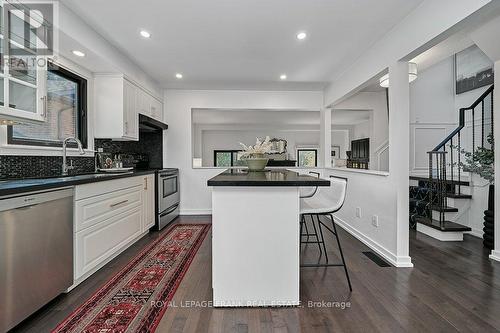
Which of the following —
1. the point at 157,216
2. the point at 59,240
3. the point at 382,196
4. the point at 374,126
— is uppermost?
the point at 374,126

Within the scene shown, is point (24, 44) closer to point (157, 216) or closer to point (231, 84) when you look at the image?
point (157, 216)

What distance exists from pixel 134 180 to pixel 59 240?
4.42 feet

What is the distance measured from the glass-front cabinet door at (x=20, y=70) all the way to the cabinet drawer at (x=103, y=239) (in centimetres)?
102

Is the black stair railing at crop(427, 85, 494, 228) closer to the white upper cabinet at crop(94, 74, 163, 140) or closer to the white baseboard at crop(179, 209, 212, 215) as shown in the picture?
the white baseboard at crop(179, 209, 212, 215)

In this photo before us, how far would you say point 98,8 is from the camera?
7.54 ft

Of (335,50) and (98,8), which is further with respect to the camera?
(335,50)

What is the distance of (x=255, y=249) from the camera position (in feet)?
6.05

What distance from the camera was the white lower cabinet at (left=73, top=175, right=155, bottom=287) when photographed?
2.12 m

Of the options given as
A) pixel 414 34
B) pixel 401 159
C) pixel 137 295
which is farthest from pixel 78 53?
pixel 401 159

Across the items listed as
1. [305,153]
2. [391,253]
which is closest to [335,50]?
[391,253]

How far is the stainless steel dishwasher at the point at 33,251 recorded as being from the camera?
57.7 inches

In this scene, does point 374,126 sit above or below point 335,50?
below

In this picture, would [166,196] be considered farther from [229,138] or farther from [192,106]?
[229,138]

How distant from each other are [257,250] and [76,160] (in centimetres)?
247
